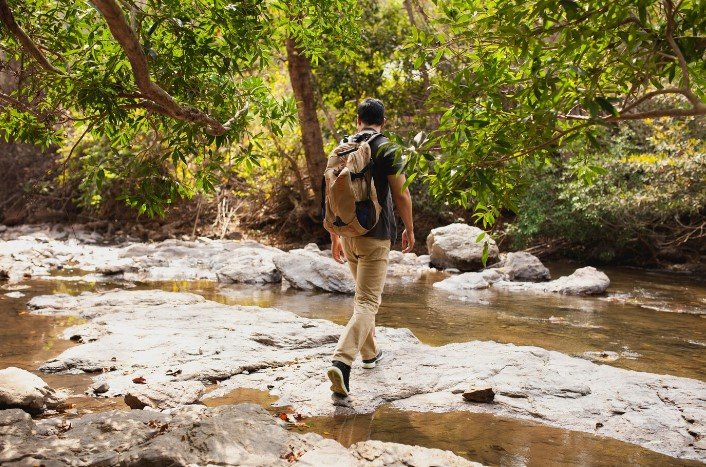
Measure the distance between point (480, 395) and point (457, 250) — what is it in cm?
1029

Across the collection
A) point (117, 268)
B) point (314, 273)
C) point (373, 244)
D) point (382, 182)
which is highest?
point (382, 182)

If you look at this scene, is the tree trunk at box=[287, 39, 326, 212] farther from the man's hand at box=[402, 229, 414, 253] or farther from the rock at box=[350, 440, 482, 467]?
the rock at box=[350, 440, 482, 467]

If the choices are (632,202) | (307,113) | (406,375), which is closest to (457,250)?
(632,202)

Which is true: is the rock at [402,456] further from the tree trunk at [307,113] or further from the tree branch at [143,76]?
the tree trunk at [307,113]

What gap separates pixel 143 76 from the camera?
383cm

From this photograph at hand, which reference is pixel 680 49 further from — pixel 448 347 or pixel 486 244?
pixel 448 347

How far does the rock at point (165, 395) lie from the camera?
13.6 ft

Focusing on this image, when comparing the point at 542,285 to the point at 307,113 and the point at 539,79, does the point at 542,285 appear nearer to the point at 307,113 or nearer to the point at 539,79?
the point at 307,113

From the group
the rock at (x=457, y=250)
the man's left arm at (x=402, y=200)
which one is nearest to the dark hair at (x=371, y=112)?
the man's left arm at (x=402, y=200)

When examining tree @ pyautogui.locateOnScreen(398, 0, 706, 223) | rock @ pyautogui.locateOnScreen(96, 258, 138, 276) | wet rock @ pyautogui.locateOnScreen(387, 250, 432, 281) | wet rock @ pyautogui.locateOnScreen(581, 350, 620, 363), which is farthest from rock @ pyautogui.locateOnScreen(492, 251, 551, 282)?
tree @ pyautogui.locateOnScreen(398, 0, 706, 223)

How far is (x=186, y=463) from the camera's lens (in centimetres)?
287

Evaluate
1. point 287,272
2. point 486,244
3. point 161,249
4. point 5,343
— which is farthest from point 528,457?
point 161,249

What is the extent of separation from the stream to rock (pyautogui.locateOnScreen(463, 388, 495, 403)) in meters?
0.24

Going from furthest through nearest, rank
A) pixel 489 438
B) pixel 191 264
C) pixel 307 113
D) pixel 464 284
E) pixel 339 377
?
1. pixel 307 113
2. pixel 191 264
3. pixel 464 284
4. pixel 339 377
5. pixel 489 438
